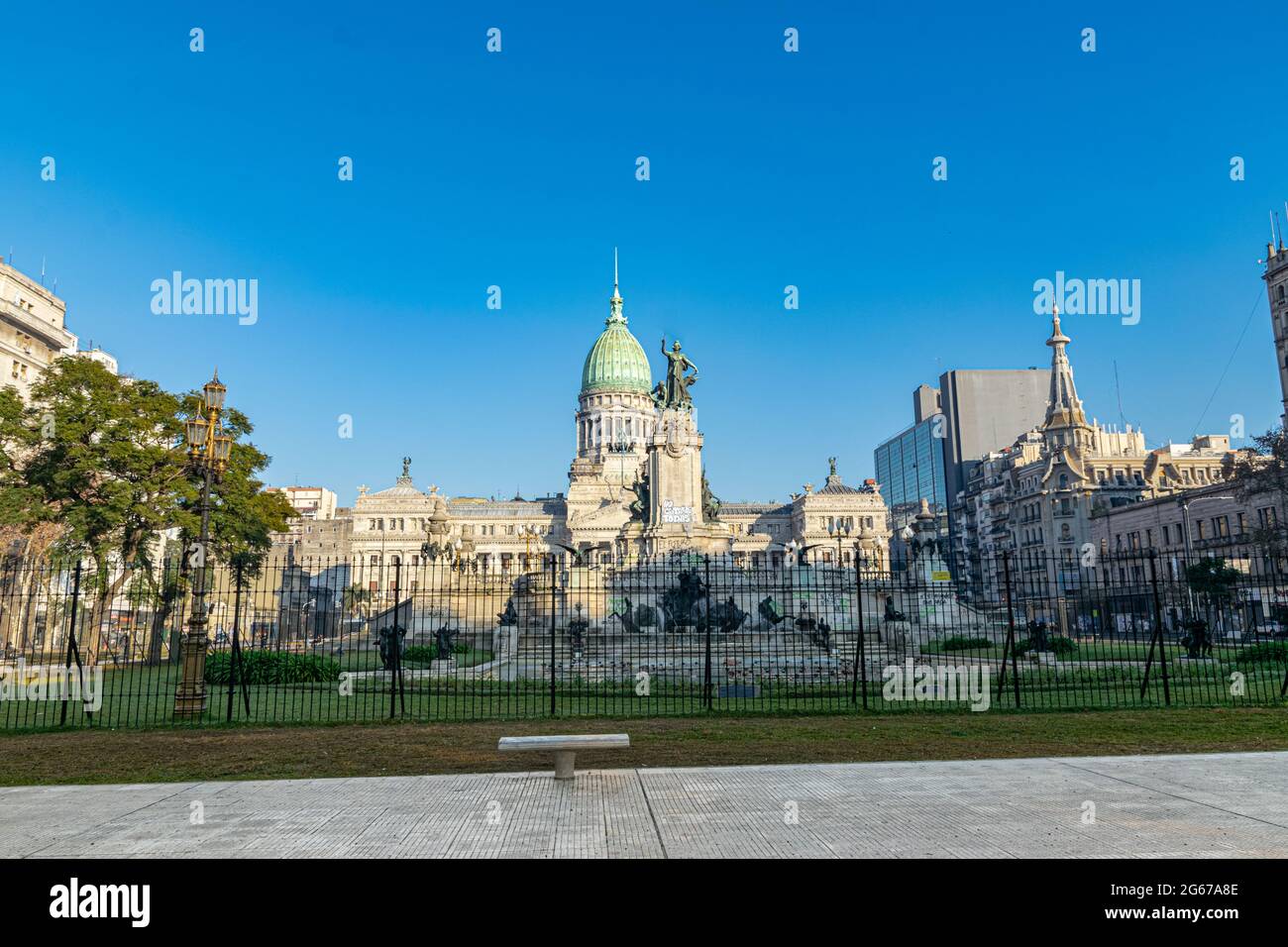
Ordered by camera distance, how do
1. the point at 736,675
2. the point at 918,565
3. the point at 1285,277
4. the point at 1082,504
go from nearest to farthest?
the point at 736,675 < the point at 918,565 < the point at 1285,277 < the point at 1082,504

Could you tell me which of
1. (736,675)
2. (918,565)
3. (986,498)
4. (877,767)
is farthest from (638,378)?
(877,767)

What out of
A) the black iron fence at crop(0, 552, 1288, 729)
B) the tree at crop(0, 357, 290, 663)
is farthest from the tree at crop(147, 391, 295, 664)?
the black iron fence at crop(0, 552, 1288, 729)

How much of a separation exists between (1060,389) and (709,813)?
105 meters

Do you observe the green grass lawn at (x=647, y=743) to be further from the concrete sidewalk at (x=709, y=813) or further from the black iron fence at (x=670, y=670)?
the black iron fence at (x=670, y=670)

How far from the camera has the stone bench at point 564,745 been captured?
11.0 meters

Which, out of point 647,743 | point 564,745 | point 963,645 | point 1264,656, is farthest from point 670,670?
point 1264,656

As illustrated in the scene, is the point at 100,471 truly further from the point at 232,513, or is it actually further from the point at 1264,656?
the point at 1264,656

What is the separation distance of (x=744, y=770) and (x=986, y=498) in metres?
103

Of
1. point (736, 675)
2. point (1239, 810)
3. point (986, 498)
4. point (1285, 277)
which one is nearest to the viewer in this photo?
point (1239, 810)

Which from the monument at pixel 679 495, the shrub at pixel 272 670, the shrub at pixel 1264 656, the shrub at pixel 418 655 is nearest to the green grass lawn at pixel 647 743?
the shrub at pixel 272 670

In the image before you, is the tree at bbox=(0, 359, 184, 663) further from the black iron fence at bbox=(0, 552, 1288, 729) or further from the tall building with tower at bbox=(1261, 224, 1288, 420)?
the tall building with tower at bbox=(1261, 224, 1288, 420)

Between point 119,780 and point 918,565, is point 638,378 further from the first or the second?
point 119,780

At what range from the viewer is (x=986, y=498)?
106812 millimetres
